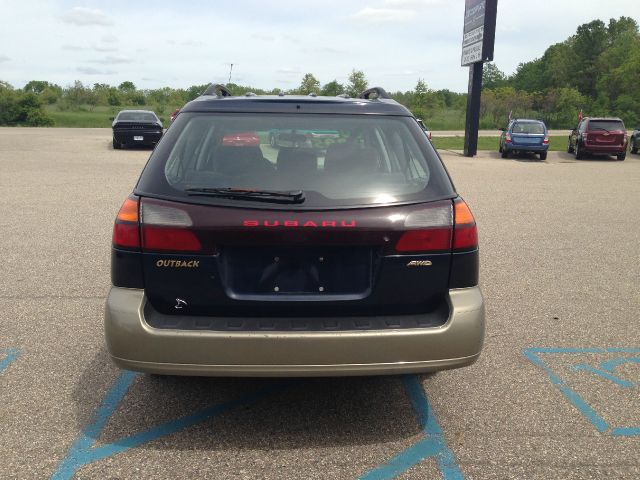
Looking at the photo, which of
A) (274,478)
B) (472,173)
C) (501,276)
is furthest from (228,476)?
(472,173)

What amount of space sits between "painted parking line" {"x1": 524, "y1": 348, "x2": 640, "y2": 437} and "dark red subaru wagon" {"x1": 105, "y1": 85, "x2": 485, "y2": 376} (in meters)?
0.94

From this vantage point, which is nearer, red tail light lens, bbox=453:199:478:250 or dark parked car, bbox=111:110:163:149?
red tail light lens, bbox=453:199:478:250

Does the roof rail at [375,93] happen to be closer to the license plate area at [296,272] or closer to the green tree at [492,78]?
the license plate area at [296,272]

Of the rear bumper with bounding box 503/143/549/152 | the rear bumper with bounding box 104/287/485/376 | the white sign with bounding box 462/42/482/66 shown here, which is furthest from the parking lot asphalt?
the white sign with bounding box 462/42/482/66

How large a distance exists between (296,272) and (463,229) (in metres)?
0.84

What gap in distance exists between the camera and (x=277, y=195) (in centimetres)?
290

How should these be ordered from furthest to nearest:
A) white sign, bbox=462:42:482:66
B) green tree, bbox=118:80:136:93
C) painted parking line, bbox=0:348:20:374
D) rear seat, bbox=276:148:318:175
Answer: green tree, bbox=118:80:136:93
white sign, bbox=462:42:482:66
painted parking line, bbox=0:348:20:374
rear seat, bbox=276:148:318:175

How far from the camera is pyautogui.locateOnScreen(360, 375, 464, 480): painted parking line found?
2.83 meters

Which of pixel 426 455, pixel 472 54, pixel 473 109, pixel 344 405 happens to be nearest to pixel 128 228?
pixel 344 405

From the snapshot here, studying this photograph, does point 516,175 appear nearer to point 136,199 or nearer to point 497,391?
point 497,391

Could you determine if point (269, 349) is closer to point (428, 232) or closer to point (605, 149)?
point (428, 232)

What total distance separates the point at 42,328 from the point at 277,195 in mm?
2725

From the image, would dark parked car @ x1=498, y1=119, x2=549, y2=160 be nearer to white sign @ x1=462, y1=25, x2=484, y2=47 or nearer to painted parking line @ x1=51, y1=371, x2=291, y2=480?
white sign @ x1=462, y1=25, x2=484, y2=47

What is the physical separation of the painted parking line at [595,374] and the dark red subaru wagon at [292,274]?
94cm
